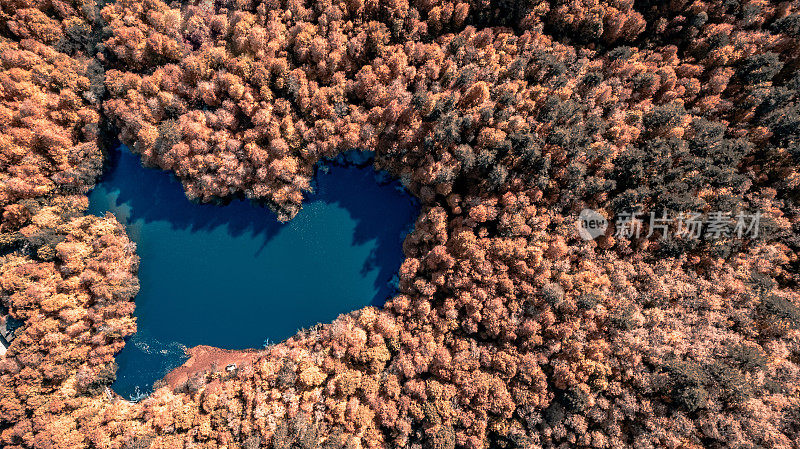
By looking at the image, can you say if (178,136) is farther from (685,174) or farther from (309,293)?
(685,174)

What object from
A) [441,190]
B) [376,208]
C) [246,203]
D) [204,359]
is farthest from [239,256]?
[441,190]

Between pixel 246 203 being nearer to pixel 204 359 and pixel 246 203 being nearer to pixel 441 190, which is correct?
pixel 204 359

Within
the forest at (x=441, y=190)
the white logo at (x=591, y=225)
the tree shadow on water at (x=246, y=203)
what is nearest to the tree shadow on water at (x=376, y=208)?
the tree shadow on water at (x=246, y=203)

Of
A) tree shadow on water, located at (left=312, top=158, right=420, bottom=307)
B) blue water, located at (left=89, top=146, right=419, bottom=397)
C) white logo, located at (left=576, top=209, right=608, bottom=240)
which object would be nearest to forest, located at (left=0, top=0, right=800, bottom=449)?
white logo, located at (left=576, top=209, right=608, bottom=240)

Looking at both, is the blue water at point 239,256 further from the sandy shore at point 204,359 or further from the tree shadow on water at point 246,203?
the sandy shore at point 204,359

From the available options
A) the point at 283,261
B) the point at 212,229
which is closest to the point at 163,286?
the point at 212,229
